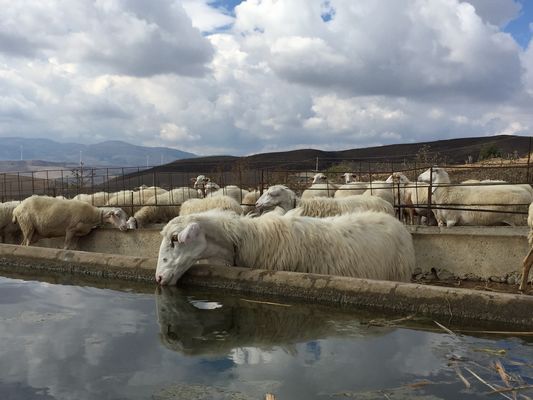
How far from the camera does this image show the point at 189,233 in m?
5.81

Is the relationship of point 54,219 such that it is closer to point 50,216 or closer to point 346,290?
point 50,216

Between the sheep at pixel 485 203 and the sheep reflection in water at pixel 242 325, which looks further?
the sheep at pixel 485 203

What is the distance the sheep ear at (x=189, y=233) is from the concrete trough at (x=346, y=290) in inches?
16.0

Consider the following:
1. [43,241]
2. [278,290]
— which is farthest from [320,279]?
[43,241]

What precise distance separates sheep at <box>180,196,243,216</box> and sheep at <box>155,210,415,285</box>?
15.8ft

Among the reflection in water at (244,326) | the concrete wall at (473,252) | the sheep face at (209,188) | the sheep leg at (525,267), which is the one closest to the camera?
the reflection in water at (244,326)

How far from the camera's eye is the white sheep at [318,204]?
9.42 metres

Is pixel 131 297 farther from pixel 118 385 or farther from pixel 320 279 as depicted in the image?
pixel 118 385

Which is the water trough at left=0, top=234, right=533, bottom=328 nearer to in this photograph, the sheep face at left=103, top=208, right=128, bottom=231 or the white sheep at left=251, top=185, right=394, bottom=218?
the white sheep at left=251, top=185, right=394, bottom=218

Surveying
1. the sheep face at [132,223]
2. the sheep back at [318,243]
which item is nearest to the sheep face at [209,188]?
the sheep face at [132,223]

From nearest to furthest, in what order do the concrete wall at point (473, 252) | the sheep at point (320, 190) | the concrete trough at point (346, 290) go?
the concrete trough at point (346, 290)
the concrete wall at point (473, 252)
the sheep at point (320, 190)

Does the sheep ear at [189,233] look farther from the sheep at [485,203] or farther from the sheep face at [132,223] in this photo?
the sheep face at [132,223]

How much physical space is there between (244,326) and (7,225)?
12.6 metres

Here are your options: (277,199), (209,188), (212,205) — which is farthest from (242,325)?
(209,188)
